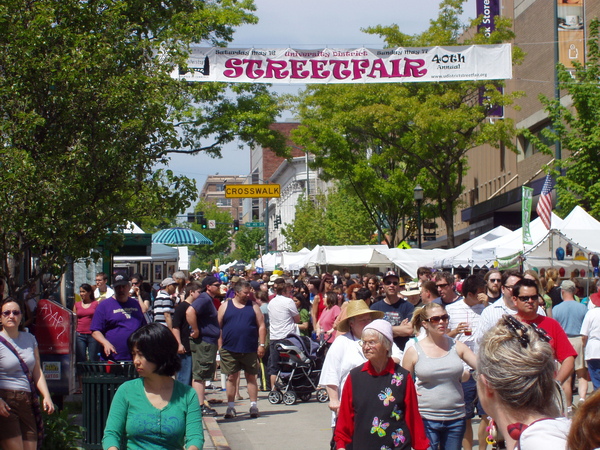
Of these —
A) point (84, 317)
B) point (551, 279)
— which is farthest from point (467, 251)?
point (84, 317)

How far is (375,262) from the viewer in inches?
1114

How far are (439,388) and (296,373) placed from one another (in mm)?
7207

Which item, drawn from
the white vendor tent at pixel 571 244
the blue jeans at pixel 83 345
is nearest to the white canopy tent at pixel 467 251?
the white vendor tent at pixel 571 244

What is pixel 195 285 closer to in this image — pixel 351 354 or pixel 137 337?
pixel 351 354

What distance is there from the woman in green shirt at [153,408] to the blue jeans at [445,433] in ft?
8.04

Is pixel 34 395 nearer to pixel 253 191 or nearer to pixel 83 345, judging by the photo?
pixel 83 345

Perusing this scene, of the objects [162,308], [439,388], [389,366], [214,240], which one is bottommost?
[439,388]

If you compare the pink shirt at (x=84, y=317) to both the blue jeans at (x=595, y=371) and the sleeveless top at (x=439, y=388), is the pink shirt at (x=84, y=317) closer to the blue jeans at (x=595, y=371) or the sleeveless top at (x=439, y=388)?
the blue jeans at (x=595, y=371)

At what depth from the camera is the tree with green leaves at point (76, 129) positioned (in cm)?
809

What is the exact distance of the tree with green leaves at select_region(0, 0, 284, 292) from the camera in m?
8.09

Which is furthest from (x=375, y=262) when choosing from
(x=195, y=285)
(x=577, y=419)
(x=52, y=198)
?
(x=577, y=419)

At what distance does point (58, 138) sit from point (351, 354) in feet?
13.5

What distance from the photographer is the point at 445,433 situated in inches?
256

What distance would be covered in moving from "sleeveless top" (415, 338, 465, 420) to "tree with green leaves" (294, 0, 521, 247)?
2255 cm
